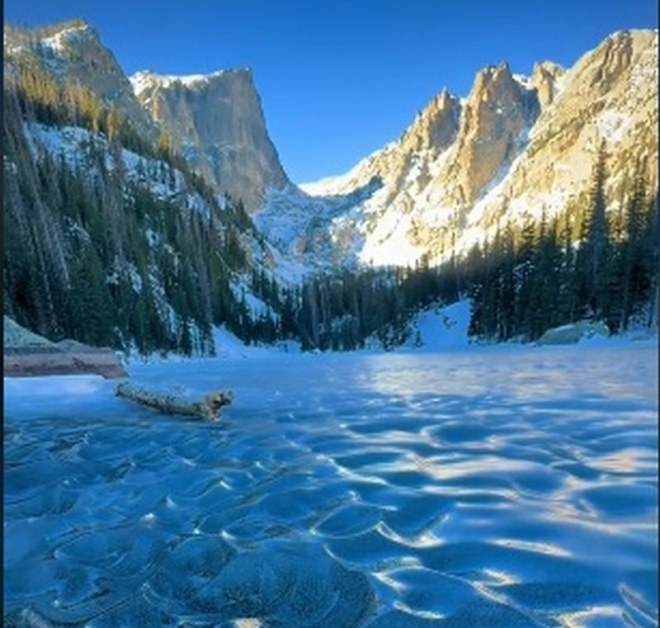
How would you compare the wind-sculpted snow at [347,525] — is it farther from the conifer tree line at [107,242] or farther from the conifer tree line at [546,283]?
the conifer tree line at [107,242]

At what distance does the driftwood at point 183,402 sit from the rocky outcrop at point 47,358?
687 centimetres

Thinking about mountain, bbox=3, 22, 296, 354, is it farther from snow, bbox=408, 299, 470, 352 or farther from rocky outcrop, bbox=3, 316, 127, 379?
snow, bbox=408, 299, 470, 352

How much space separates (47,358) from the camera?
20.3 metres

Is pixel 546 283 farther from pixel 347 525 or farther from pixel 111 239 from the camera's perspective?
pixel 111 239

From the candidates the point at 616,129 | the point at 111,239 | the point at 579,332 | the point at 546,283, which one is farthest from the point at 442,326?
the point at 616,129

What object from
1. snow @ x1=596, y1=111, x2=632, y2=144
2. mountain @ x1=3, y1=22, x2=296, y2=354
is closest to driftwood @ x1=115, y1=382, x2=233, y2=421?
mountain @ x1=3, y1=22, x2=296, y2=354

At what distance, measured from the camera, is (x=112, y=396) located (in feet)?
55.8

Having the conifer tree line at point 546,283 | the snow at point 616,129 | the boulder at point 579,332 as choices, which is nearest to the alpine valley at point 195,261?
the conifer tree line at point 546,283

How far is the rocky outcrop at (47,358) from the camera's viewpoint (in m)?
19.5

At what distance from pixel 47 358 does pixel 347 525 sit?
18.7 meters

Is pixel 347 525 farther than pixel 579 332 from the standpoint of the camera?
No

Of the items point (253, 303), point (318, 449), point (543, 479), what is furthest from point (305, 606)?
point (253, 303)

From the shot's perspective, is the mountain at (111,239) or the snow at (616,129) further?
the snow at (616,129)

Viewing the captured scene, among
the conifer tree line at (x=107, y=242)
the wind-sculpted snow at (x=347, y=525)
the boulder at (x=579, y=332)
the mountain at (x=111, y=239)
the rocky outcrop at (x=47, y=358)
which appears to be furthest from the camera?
the mountain at (x=111, y=239)
